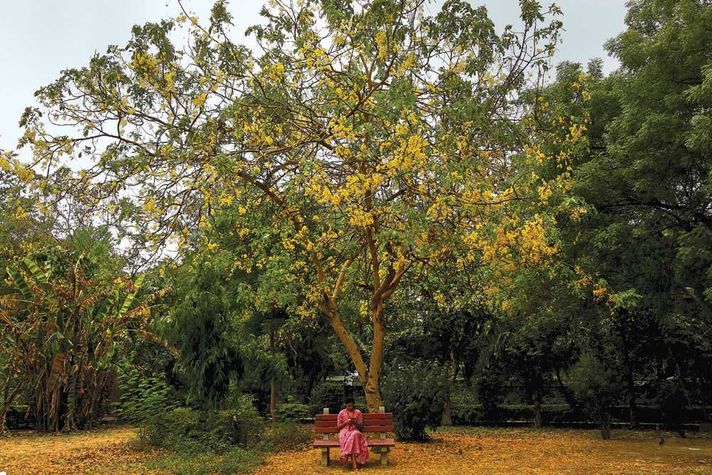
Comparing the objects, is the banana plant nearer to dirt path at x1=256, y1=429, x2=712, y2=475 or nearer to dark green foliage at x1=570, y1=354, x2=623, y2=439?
dirt path at x1=256, y1=429, x2=712, y2=475

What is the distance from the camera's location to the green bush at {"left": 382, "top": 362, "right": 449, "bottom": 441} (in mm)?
11078

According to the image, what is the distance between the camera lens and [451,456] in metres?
9.66

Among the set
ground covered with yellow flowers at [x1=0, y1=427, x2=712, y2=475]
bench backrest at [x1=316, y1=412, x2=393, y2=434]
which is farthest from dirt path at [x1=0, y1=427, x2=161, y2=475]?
bench backrest at [x1=316, y1=412, x2=393, y2=434]

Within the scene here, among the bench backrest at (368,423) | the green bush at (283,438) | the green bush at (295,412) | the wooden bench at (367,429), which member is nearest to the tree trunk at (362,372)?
the wooden bench at (367,429)

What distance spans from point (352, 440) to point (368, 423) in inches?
30.2

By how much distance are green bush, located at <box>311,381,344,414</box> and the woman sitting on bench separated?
7547mm

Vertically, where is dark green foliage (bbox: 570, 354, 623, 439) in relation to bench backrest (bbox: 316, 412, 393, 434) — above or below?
above

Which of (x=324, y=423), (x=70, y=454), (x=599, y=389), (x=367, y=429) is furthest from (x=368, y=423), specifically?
(x=599, y=389)

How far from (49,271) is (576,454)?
40.2 ft

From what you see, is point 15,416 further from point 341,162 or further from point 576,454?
point 576,454

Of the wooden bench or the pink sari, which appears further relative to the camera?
the wooden bench

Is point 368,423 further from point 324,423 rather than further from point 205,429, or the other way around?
point 205,429

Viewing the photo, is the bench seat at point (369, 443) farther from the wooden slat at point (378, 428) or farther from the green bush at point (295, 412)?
the green bush at point (295, 412)

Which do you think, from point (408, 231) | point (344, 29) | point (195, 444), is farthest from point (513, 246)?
point (195, 444)
